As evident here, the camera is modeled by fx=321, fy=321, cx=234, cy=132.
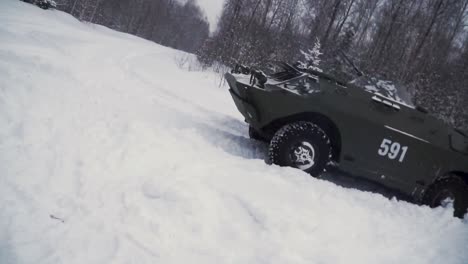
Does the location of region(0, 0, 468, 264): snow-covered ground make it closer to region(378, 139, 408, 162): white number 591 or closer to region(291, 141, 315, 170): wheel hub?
region(291, 141, 315, 170): wheel hub

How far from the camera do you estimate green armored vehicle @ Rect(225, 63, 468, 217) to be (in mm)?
4168

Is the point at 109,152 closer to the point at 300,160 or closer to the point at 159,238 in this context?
the point at 159,238

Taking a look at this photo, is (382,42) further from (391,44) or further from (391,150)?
(391,150)

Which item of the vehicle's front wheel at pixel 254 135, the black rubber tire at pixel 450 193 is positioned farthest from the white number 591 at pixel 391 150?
the vehicle's front wheel at pixel 254 135

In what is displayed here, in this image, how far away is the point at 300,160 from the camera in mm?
4203

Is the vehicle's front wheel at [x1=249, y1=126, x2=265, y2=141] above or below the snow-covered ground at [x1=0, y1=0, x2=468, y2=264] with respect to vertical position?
above

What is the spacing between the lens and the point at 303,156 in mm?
4195

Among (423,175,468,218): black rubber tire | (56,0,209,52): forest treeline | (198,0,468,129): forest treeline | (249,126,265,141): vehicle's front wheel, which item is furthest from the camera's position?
(56,0,209,52): forest treeline

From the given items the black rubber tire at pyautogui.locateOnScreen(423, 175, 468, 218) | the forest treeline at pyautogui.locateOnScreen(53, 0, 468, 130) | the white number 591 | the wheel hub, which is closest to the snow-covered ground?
the black rubber tire at pyautogui.locateOnScreen(423, 175, 468, 218)

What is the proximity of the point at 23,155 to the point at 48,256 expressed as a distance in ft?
4.25

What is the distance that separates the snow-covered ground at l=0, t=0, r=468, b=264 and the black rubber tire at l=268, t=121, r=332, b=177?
29 cm

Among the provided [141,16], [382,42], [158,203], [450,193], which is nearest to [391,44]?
[382,42]

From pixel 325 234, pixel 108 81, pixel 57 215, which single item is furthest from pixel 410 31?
pixel 57 215

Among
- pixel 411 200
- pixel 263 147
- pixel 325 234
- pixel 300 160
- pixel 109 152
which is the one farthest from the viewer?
pixel 263 147
